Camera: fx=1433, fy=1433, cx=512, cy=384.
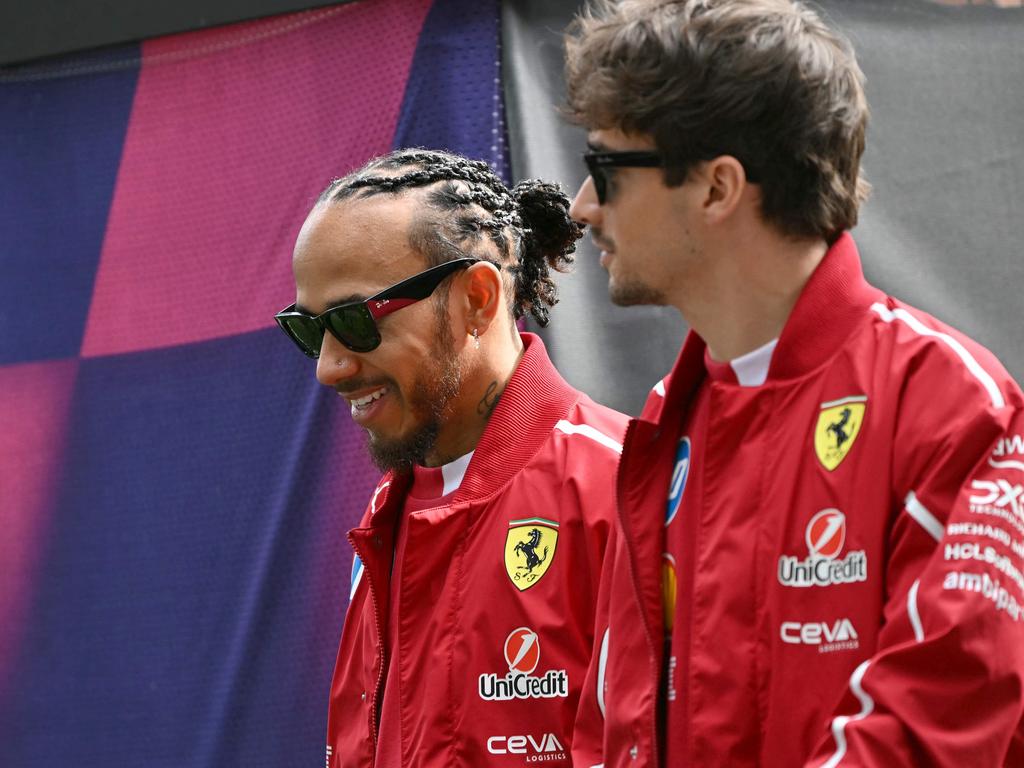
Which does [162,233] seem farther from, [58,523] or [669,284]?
[669,284]

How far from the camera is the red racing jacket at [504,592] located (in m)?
2.33

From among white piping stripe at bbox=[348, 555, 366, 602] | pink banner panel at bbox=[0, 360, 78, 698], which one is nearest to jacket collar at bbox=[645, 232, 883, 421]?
white piping stripe at bbox=[348, 555, 366, 602]

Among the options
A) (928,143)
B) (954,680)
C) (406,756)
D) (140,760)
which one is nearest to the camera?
(954,680)

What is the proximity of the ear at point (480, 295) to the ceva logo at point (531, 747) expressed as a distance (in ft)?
2.48

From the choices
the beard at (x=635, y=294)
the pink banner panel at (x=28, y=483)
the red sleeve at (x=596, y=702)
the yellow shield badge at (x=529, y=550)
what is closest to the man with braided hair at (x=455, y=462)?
the yellow shield badge at (x=529, y=550)

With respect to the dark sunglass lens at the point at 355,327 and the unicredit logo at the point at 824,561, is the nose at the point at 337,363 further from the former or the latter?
the unicredit logo at the point at 824,561

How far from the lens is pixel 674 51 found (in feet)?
6.16

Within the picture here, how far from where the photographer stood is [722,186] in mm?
1867

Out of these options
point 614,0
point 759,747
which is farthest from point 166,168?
point 759,747

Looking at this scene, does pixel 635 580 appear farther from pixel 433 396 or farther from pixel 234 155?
pixel 234 155

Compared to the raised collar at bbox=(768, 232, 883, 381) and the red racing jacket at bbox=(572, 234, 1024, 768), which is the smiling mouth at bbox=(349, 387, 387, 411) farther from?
the raised collar at bbox=(768, 232, 883, 381)

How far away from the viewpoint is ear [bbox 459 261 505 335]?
2662 millimetres

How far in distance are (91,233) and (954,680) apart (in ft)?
9.93

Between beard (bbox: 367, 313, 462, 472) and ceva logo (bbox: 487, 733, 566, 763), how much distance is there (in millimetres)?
580
